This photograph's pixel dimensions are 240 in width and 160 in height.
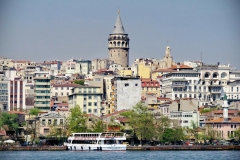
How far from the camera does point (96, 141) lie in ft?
258

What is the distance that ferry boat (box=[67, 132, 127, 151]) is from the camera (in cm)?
7769

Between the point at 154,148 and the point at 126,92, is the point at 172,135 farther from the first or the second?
the point at 126,92

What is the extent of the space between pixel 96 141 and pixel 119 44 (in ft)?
226

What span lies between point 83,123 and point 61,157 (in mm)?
16668

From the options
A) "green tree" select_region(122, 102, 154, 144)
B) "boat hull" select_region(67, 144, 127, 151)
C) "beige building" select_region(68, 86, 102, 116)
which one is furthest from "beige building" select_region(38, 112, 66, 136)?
"beige building" select_region(68, 86, 102, 116)

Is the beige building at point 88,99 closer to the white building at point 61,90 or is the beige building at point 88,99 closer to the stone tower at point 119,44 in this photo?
the white building at point 61,90

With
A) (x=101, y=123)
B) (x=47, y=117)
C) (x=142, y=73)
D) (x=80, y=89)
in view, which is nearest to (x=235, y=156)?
(x=101, y=123)

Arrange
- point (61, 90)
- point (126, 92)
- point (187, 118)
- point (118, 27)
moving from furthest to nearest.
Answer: point (118, 27)
point (61, 90)
point (126, 92)
point (187, 118)

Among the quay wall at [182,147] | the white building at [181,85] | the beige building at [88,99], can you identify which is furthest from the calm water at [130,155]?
the white building at [181,85]

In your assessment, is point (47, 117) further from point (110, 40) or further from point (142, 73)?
point (110, 40)

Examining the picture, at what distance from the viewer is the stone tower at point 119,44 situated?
146875 millimetres

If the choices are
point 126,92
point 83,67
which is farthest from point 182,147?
point 83,67

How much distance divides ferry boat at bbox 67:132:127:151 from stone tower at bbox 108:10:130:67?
2667 inches

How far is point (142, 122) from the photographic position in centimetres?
8019
